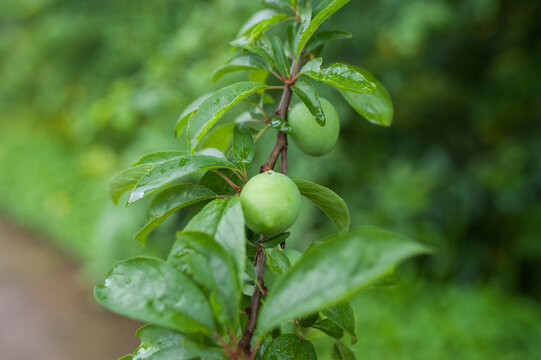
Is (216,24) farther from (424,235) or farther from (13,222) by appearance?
(13,222)

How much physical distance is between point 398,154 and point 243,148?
208 cm

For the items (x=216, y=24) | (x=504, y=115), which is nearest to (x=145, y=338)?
(x=216, y=24)

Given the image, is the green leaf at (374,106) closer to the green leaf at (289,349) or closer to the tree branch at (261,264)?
the tree branch at (261,264)

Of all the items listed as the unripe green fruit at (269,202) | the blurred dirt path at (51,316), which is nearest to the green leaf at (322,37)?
the unripe green fruit at (269,202)

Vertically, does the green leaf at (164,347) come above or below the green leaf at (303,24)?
below

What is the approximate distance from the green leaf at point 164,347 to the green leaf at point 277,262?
0.08 m

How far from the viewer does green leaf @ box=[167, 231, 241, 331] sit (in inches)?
12.4

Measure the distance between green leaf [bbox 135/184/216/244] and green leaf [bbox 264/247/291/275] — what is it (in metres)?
0.08

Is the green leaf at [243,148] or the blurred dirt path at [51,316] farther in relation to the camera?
the blurred dirt path at [51,316]

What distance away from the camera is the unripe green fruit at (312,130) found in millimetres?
461

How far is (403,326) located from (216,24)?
1.49 meters

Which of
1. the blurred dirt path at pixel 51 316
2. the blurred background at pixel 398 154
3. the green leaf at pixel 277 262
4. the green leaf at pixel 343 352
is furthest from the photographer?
the blurred dirt path at pixel 51 316

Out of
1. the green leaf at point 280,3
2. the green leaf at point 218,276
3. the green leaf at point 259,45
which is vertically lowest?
the green leaf at point 218,276

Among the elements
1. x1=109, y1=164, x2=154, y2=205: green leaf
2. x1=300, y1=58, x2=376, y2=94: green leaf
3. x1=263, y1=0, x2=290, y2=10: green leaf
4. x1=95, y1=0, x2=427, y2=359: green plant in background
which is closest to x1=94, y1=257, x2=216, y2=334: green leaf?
x1=95, y1=0, x2=427, y2=359: green plant in background
